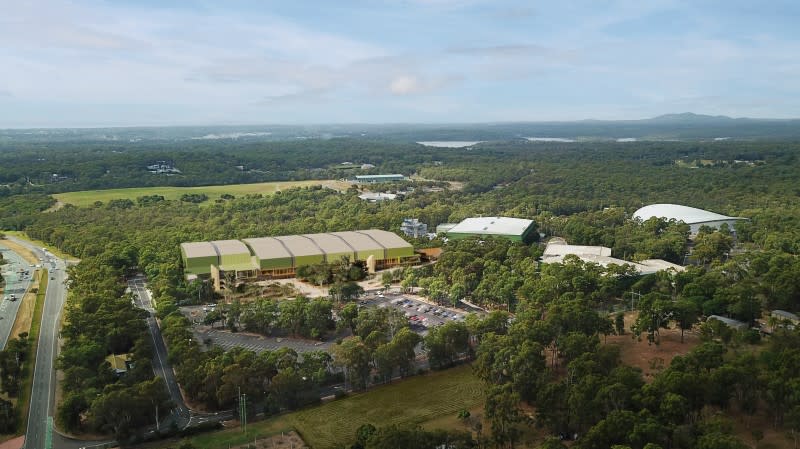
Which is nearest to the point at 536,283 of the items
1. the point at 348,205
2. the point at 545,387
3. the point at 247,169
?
the point at 545,387

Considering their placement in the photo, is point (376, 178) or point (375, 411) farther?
point (376, 178)

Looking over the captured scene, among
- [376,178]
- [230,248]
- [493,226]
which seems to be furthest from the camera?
[376,178]

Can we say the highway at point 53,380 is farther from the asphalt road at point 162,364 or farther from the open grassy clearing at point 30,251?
the open grassy clearing at point 30,251

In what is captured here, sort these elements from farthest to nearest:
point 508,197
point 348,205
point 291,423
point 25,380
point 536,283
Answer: point 508,197 → point 348,205 → point 536,283 → point 25,380 → point 291,423

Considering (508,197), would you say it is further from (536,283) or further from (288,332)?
(288,332)

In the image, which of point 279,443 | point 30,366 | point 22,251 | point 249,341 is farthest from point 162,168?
point 279,443

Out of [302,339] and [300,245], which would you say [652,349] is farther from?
[300,245]

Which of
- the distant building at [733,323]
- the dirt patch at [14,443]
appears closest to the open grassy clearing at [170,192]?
the dirt patch at [14,443]
